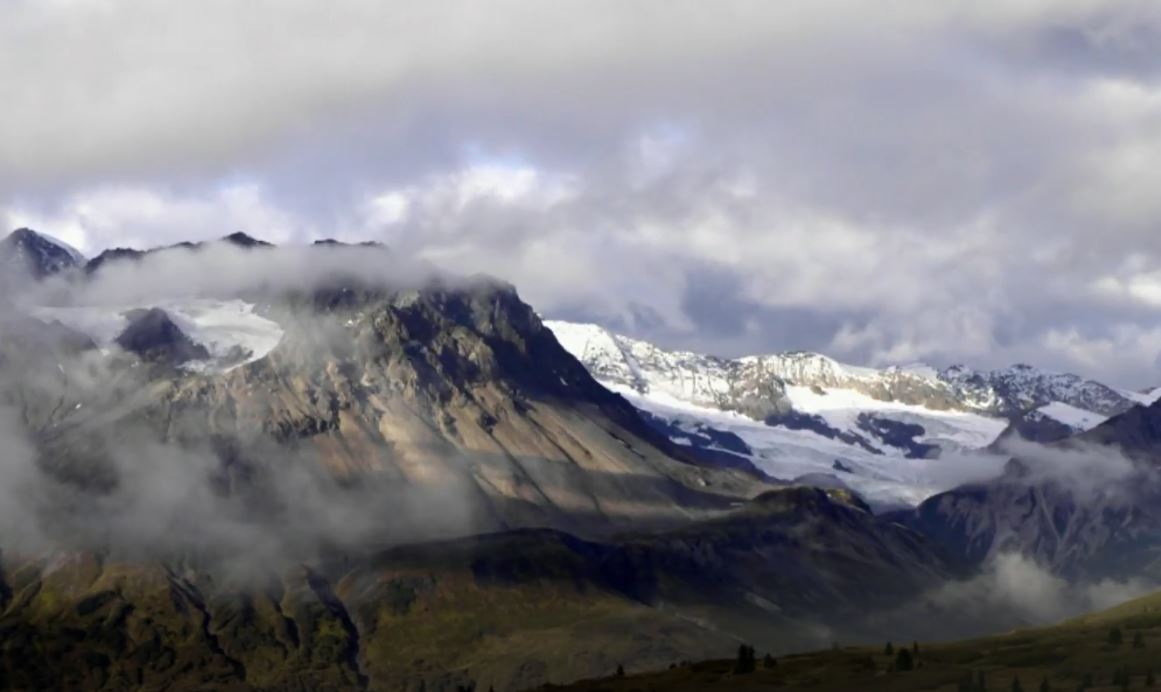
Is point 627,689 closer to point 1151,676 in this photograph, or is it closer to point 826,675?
point 826,675

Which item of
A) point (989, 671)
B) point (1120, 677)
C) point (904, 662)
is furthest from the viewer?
point (904, 662)

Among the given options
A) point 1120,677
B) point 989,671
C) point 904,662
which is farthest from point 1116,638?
point 1120,677

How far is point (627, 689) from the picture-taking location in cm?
19525

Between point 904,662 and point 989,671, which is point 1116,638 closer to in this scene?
point 989,671

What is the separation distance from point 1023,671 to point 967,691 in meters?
16.4

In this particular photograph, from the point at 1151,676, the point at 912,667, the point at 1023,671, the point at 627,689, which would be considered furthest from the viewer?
the point at 627,689

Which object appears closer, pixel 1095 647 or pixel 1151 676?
pixel 1151 676

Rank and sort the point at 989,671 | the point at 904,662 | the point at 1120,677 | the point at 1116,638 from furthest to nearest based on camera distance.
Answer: the point at 1116,638, the point at 904,662, the point at 989,671, the point at 1120,677

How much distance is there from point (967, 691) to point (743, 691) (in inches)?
1200

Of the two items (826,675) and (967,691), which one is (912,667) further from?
(967,691)

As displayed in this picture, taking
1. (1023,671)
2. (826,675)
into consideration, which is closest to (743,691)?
(826,675)

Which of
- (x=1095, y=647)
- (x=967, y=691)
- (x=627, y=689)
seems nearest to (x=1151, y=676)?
(x=967, y=691)

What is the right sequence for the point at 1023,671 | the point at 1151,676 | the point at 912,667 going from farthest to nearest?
1. the point at 912,667
2. the point at 1023,671
3. the point at 1151,676

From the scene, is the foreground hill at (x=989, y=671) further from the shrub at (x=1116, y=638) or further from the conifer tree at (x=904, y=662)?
the conifer tree at (x=904, y=662)
